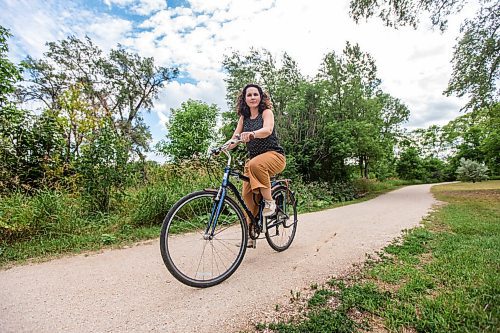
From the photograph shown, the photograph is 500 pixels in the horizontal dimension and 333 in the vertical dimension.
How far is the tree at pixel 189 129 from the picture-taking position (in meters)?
30.4

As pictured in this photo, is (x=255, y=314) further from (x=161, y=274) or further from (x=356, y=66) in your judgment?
(x=356, y=66)

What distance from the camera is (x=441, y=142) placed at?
41.0 m

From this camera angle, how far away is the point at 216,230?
250 cm

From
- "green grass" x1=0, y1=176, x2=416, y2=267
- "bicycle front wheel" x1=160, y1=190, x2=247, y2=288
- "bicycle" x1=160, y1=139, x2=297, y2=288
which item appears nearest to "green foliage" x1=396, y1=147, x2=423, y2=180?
"green grass" x1=0, y1=176, x2=416, y2=267

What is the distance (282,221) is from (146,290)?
1.74m

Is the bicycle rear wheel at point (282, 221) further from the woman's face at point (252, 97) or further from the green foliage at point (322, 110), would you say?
the green foliage at point (322, 110)

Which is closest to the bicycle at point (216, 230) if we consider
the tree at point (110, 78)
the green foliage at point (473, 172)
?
the tree at point (110, 78)

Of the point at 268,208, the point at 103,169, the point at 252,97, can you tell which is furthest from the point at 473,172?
the point at 103,169

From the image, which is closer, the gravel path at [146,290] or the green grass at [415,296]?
the green grass at [415,296]

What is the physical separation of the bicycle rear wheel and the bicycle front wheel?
0.51m

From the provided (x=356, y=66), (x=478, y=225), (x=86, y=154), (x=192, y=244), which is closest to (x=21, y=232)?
(x=86, y=154)

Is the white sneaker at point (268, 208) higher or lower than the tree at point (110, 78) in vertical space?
lower

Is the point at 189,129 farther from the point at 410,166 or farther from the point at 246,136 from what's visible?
the point at 246,136

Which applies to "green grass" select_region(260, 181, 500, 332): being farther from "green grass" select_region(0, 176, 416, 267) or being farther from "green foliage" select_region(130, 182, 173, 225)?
"green foliage" select_region(130, 182, 173, 225)
